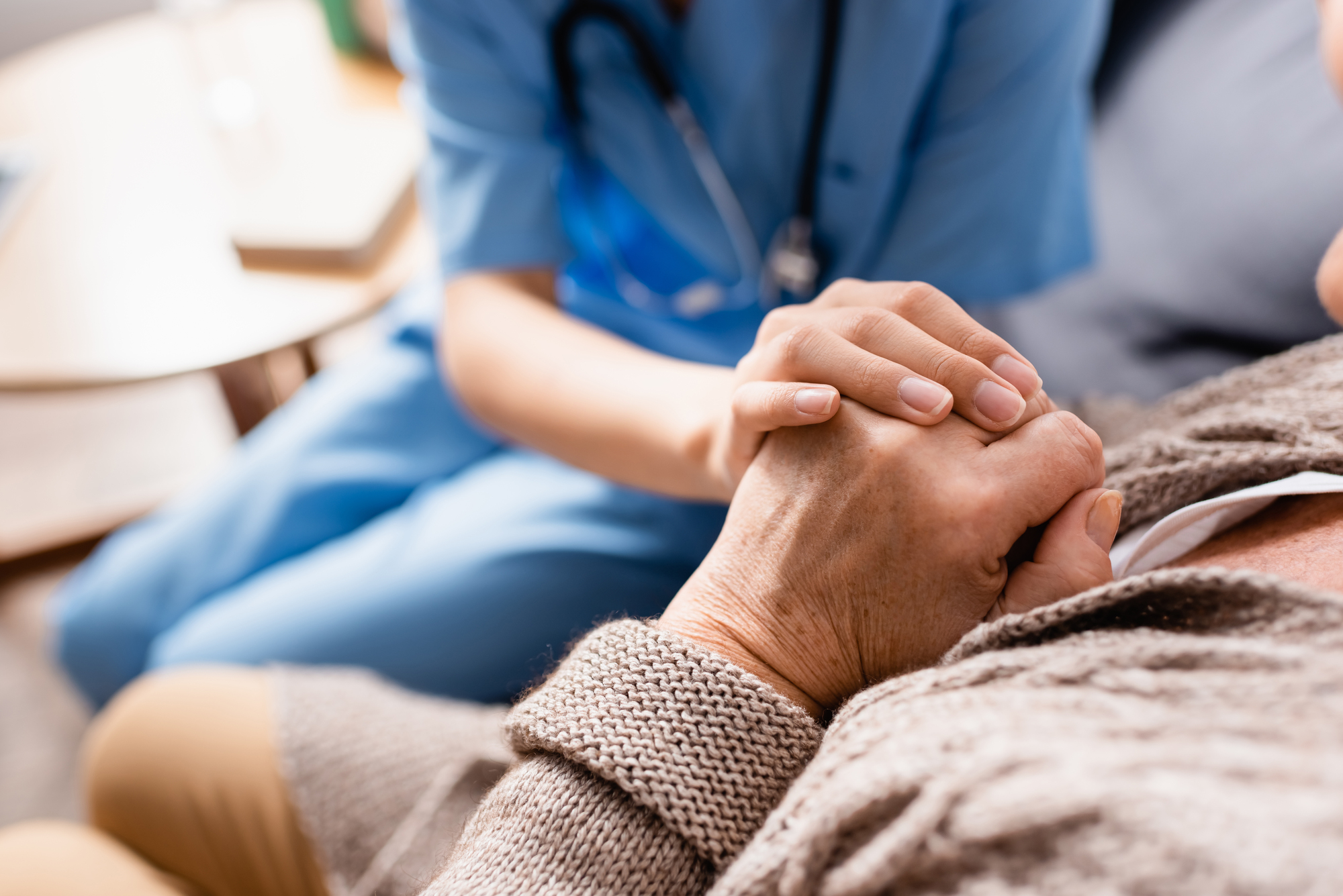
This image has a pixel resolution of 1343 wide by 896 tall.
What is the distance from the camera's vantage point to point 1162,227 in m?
0.82

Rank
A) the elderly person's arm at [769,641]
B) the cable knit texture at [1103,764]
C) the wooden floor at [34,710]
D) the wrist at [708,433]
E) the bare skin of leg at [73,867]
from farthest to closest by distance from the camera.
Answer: the wooden floor at [34,710]
the bare skin of leg at [73,867]
the wrist at [708,433]
the elderly person's arm at [769,641]
the cable knit texture at [1103,764]

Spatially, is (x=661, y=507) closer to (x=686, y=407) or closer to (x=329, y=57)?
(x=686, y=407)

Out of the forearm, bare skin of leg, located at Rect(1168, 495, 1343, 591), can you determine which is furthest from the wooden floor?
bare skin of leg, located at Rect(1168, 495, 1343, 591)

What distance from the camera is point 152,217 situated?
3.71 feet

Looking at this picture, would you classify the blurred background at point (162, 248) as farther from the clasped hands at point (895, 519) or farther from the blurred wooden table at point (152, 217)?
the clasped hands at point (895, 519)

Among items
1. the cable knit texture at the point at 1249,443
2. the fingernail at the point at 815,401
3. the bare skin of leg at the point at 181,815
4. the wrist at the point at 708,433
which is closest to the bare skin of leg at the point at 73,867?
the bare skin of leg at the point at 181,815

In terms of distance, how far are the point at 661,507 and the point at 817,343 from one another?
0.39 meters

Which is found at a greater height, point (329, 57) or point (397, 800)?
point (329, 57)

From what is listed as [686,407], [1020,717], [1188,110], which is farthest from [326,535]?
[1188,110]

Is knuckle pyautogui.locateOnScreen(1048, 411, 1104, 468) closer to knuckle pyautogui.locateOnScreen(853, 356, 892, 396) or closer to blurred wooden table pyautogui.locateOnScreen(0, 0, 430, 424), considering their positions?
knuckle pyautogui.locateOnScreen(853, 356, 892, 396)

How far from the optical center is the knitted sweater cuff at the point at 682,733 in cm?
36

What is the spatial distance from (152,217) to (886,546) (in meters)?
1.09

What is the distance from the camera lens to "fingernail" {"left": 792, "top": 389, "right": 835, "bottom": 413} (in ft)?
1.35

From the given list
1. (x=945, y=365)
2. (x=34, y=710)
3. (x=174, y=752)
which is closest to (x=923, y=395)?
(x=945, y=365)
